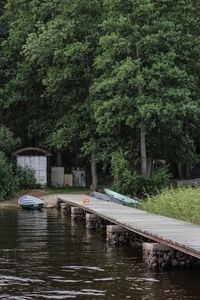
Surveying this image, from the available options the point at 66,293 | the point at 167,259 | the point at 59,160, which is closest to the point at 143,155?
the point at 59,160

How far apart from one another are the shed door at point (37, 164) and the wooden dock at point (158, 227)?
56.7 feet

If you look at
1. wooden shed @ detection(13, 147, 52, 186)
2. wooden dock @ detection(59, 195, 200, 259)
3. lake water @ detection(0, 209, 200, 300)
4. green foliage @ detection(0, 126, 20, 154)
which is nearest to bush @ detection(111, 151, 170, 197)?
wooden shed @ detection(13, 147, 52, 186)

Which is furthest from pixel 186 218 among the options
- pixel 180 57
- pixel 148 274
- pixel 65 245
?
pixel 180 57

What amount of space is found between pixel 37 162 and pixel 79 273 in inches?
1121

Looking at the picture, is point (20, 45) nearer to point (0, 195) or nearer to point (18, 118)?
point (18, 118)

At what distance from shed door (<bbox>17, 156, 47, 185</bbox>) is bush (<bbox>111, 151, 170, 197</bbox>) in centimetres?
832

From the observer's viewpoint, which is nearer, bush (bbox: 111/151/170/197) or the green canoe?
the green canoe

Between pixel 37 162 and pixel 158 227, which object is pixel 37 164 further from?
pixel 158 227

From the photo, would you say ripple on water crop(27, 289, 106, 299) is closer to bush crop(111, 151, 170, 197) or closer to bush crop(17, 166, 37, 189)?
bush crop(111, 151, 170, 197)

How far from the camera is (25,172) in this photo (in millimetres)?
40875

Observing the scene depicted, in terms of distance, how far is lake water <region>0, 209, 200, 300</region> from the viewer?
12.1m

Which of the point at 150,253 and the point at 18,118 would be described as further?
the point at 18,118

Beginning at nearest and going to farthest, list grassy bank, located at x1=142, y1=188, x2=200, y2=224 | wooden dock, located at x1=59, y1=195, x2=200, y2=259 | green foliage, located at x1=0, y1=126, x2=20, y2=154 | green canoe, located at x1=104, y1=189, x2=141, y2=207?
wooden dock, located at x1=59, y1=195, x2=200, y2=259
grassy bank, located at x1=142, y1=188, x2=200, y2=224
green canoe, located at x1=104, y1=189, x2=141, y2=207
green foliage, located at x1=0, y1=126, x2=20, y2=154

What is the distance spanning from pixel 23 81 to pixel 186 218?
25571mm
